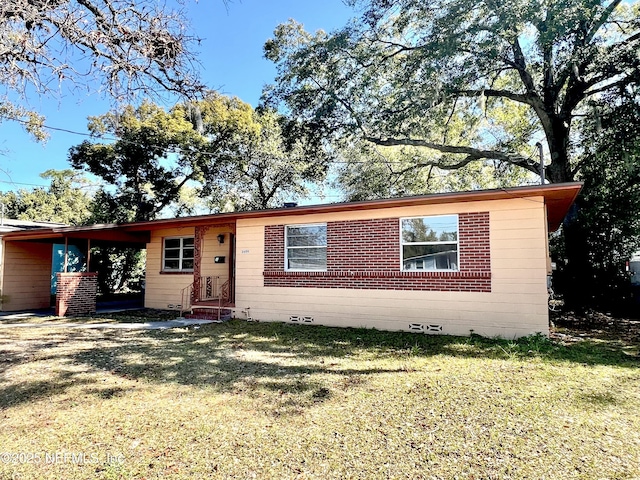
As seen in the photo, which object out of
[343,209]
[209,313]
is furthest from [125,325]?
[343,209]

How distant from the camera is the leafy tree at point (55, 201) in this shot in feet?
80.3

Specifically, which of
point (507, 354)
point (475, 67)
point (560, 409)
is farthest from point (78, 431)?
point (475, 67)

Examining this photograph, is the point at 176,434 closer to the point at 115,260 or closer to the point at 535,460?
the point at 535,460

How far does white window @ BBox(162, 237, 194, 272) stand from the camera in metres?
12.1

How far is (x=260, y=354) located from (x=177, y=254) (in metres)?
7.37

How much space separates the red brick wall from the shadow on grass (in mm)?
1074

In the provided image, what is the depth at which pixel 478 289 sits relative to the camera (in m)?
7.23

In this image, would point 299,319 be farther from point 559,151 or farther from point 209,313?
point 559,151

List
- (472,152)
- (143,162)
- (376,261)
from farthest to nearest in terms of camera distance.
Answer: (143,162) < (472,152) < (376,261)

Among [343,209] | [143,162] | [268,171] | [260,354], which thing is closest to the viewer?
[260,354]

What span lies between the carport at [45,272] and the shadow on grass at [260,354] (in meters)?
3.49

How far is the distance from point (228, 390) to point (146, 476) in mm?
1765

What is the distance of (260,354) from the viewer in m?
6.14

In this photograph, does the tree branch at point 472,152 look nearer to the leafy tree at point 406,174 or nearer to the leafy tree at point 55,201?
the leafy tree at point 406,174
